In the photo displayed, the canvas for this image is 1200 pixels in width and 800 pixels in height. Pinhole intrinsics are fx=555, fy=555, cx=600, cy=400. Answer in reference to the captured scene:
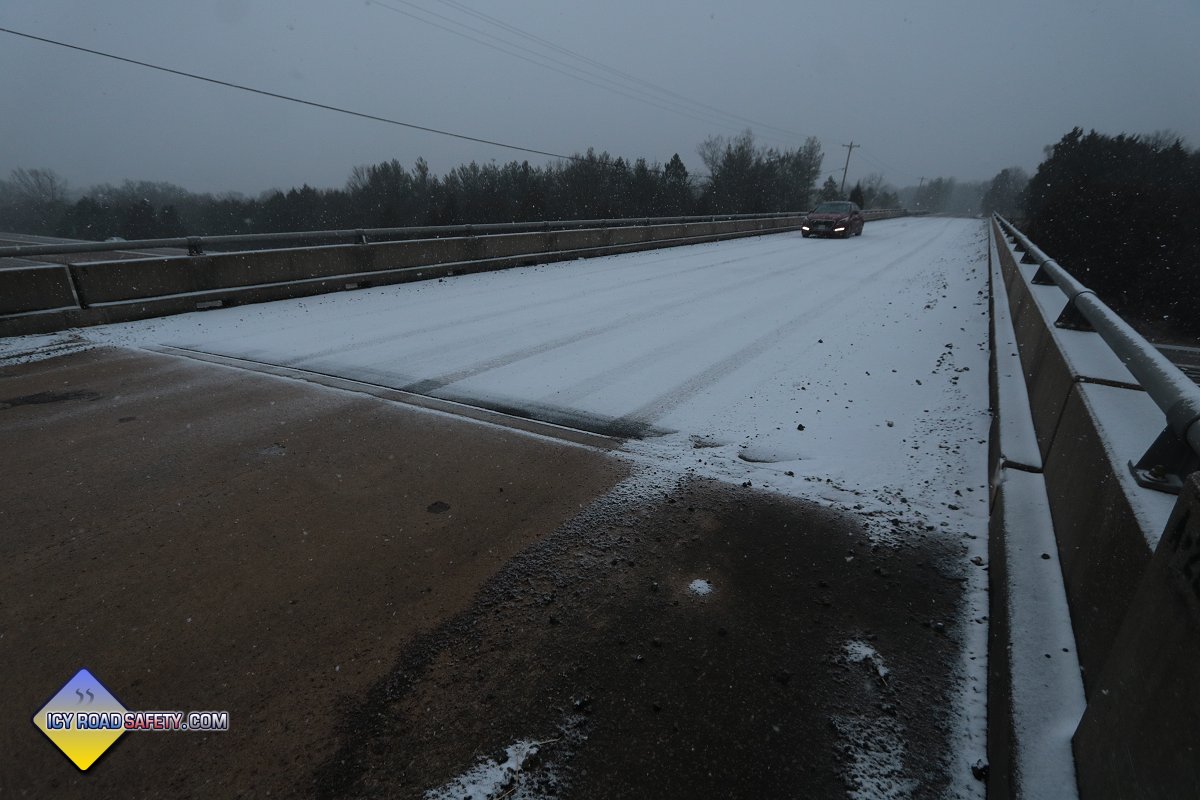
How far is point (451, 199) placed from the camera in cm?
7306

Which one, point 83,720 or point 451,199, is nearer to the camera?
point 83,720

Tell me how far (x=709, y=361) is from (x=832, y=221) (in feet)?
73.1

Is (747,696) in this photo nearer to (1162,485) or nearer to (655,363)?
(1162,485)

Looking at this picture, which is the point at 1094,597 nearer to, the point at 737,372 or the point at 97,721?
the point at 97,721

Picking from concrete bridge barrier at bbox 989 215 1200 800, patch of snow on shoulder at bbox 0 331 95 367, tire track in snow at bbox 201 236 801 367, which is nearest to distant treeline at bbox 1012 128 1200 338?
tire track in snow at bbox 201 236 801 367

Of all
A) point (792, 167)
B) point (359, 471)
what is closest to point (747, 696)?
point (359, 471)

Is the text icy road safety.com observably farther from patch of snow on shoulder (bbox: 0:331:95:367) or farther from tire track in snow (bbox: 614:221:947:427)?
patch of snow on shoulder (bbox: 0:331:95:367)

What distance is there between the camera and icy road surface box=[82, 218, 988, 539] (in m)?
4.23

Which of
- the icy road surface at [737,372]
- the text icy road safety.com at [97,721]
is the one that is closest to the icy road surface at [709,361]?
the icy road surface at [737,372]

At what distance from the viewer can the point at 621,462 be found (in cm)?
422

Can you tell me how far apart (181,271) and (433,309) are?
13.1 ft

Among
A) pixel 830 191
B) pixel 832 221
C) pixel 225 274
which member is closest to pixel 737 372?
pixel 225 274

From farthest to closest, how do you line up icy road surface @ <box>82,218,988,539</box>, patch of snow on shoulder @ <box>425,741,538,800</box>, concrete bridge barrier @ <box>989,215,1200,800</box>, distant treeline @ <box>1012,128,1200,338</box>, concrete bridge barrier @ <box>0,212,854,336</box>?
distant treeline @ <box>1012,128,1200,338</box> < concrete bridge barrier @ <box>0,212,854,336</box> < icy road surface @ <box>82,218,988,539</box> < patch of snow on shoulder @ <box>425,741,538,800</box> < concrete bridge barrier @ <box>989,215,1200,800</box>

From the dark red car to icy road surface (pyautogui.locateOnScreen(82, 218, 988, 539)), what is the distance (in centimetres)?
1398
